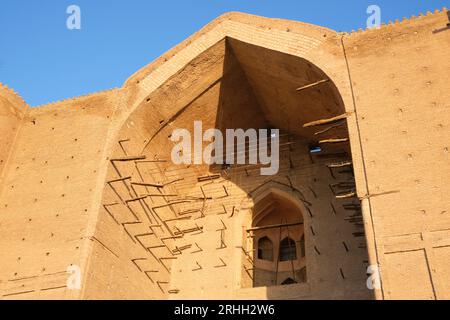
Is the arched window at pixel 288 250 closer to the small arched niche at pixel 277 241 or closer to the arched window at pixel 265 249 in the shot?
the small arched niche at pixel 277 241

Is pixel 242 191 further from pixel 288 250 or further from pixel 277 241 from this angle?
pixel 288 250

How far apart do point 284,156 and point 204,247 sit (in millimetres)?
3352

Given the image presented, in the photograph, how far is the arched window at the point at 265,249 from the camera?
14.4 meters

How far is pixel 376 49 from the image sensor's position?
36.8 feet

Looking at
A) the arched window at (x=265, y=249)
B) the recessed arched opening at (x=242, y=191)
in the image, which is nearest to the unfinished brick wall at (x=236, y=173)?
the recessed arched opening at (x=242, y=191)

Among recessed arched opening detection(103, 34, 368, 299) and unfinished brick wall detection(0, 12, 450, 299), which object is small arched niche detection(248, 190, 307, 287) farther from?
unfinished brick wall detection(0, 12, 450, 299)

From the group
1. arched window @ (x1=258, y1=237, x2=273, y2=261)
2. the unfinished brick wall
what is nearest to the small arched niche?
arched window @ (x1=258, y1=237, x2=273, y2=261)

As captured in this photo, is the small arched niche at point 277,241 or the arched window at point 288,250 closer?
the small arched niche at point 277,241

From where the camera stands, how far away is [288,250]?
14.3 m

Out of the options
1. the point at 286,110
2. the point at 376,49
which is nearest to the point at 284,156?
the point at 286,110

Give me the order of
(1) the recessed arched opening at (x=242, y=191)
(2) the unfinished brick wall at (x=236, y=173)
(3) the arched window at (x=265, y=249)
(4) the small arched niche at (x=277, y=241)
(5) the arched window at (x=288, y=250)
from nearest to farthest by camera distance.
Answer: (2) the unfinished brick wall at (x=236, y=173) < (1) the recessed arched opening at (x=242, y=191) < (4) the small arched niche at (x=277, y=241) < (5) the arched window at (x=288, y=250) < (3) the arched window at (x=265, y=249)
